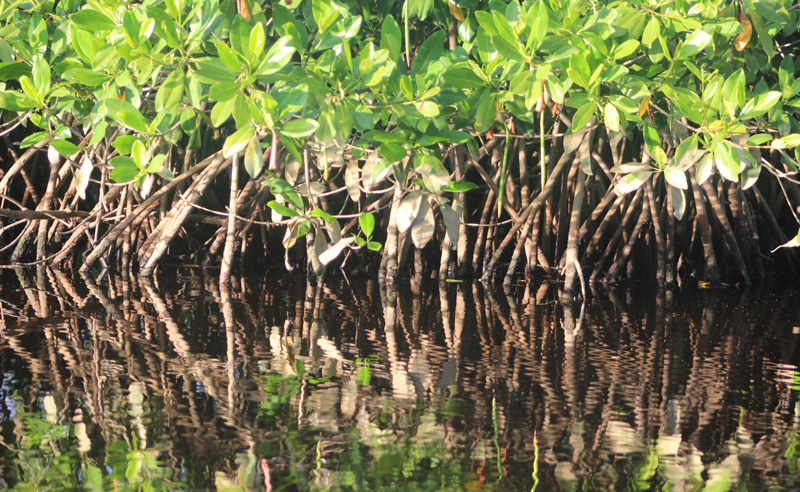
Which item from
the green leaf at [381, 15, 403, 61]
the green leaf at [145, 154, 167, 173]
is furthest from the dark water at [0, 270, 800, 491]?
the green leaf at [381, 15, 403, 61]

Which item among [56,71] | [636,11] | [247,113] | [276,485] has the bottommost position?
[276,485]

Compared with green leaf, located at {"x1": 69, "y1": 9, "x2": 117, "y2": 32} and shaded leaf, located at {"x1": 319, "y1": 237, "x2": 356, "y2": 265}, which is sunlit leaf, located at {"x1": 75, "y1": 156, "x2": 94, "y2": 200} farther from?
shaded leaf, located at {"x1": 319, "y1": 237, "x2": 356, "y2": 265}

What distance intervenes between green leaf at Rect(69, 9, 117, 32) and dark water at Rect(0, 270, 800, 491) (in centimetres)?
76

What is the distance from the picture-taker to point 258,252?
4.61 metres

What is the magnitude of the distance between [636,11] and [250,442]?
141 centimetres

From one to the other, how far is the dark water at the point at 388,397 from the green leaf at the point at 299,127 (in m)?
0.53

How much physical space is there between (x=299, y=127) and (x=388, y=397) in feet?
2.08

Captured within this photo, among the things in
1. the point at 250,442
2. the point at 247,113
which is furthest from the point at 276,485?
the point at 247,113

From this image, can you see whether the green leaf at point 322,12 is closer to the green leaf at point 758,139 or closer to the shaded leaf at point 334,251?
the shaded leaf at point 334,251

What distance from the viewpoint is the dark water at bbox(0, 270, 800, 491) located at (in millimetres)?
1221

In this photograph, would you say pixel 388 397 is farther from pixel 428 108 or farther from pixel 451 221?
pixel 451 221

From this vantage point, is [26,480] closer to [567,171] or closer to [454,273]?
[454,273]

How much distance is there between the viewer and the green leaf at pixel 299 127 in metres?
1.83

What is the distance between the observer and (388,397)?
1.65 meters
